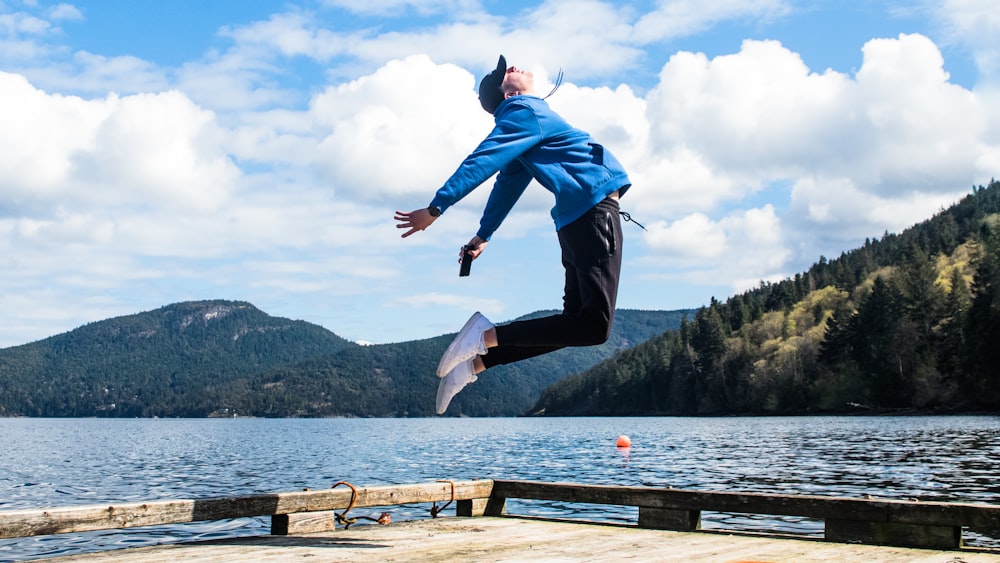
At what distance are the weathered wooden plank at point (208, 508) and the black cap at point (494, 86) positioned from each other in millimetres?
3710

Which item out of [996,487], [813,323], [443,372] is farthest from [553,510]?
[813,323]

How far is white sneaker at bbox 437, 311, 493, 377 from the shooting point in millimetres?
6219

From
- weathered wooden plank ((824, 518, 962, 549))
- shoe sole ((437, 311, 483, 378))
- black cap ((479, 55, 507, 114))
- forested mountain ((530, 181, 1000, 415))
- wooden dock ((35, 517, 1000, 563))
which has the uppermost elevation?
forested mountain ((530, 181, 1000, 415))

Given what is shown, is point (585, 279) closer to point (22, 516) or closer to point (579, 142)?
point (579, 142)

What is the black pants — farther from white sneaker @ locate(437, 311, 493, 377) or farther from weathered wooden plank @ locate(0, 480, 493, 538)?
weathered wooden plank @ locate(0, 480, 493, 538)

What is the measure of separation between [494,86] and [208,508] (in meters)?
4.11

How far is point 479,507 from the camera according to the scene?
30.1 feet

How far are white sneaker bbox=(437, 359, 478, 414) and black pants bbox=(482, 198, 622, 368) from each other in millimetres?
343

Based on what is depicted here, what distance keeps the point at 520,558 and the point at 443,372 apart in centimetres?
145

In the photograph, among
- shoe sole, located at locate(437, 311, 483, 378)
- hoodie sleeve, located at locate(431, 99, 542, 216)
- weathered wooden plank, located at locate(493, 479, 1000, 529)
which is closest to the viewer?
hoodie sleeve, located at locate(431, 99, 542, 216)

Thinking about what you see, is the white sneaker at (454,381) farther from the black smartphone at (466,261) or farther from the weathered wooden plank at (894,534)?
the weathered wooden plank at (894,534)

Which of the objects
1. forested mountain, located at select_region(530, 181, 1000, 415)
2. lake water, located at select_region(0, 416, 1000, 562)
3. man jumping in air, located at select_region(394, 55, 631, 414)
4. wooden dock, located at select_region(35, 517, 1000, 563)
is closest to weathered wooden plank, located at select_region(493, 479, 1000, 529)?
wooden dock, located at select_region(35, 517, 1000, 563)

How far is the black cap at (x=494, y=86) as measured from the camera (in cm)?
643

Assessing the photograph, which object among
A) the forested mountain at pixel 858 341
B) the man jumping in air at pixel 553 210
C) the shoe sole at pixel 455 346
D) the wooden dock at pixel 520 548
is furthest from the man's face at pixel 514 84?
the forested mountain at pixel 858 341
